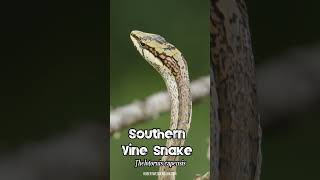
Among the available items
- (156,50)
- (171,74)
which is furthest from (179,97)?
(156,50)

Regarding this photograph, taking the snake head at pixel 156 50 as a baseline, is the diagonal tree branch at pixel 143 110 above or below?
below

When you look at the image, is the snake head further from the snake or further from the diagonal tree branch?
the diagonal tree branch

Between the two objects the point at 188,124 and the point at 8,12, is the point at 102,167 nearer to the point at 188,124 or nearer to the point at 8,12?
the point at 188,124

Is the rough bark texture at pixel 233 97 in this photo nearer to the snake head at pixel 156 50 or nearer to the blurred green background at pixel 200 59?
the blurred green background at pixel 200 59

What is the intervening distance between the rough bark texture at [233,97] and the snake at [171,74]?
0.12 m

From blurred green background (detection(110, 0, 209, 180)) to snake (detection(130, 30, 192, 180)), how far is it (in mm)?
21

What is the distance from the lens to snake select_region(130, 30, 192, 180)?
185cm

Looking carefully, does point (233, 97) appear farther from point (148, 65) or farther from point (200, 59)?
point (148, 65)

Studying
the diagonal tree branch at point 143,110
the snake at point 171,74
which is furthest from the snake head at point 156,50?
the diagonal tree branch at point 143,110

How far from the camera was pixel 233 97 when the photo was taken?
6.23 feet

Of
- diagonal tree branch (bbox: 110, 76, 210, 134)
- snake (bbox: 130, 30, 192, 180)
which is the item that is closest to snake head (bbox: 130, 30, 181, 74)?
snake (bbox: 130, 30, 192, 180)

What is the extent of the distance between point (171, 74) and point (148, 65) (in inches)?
4.0

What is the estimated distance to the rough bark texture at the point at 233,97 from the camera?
6.16 feet

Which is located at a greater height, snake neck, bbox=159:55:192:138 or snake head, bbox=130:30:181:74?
snake head, bbox=130:30:181:74
